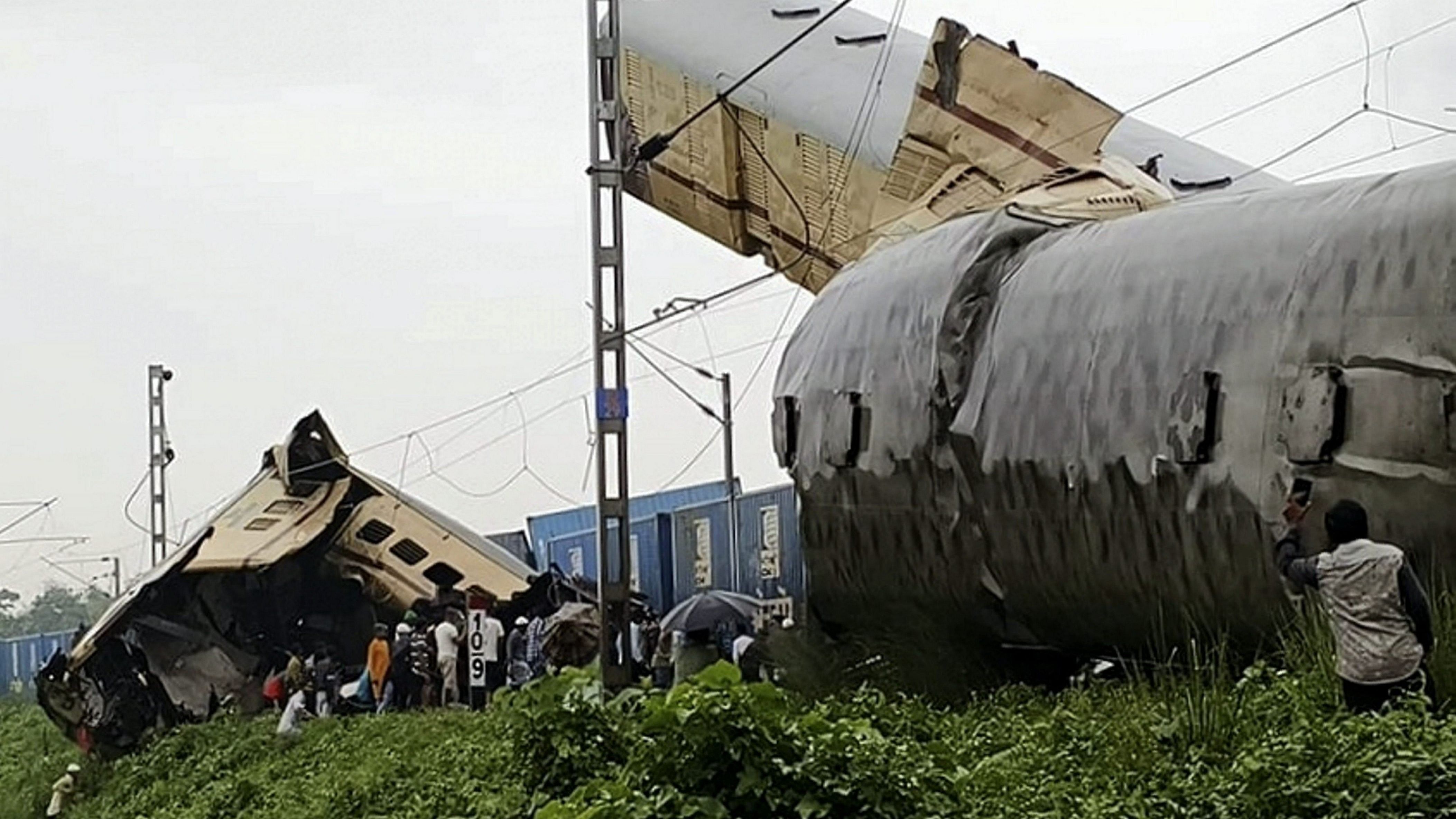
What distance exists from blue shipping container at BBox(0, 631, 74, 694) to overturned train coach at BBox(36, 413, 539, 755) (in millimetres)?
12877

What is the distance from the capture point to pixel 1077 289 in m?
10.4

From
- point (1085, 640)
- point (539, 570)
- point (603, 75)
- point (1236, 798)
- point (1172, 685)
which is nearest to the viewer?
point (1236, 798)

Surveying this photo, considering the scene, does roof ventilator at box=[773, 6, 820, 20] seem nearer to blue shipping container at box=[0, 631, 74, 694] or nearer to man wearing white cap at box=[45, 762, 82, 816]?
man wearing white cap at box=[45, 762, 82, 816]

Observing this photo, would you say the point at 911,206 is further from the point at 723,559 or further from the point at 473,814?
the point at 473,814

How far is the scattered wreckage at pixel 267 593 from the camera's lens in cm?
2434

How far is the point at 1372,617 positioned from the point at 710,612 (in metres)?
11.6

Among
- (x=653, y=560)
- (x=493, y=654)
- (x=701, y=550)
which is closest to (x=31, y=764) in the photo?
(x=493, y=654)

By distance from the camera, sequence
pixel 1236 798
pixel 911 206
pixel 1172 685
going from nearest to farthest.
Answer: pixel 1236 798 → pixel 1172 685 → pixel 911 206

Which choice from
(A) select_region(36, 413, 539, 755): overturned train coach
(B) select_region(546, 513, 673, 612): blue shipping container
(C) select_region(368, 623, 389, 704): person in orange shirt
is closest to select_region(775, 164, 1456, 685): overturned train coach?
(B) select_region(546, 513, 673, 612): blue shipping container

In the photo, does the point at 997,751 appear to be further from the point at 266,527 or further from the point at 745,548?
the point at 266,527

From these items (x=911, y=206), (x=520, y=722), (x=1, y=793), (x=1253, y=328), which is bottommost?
(x=1, y=793)

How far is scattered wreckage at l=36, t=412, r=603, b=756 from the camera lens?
79.9ft

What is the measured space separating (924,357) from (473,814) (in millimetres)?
3727

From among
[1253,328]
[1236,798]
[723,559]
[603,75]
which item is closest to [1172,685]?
[1253,328]
